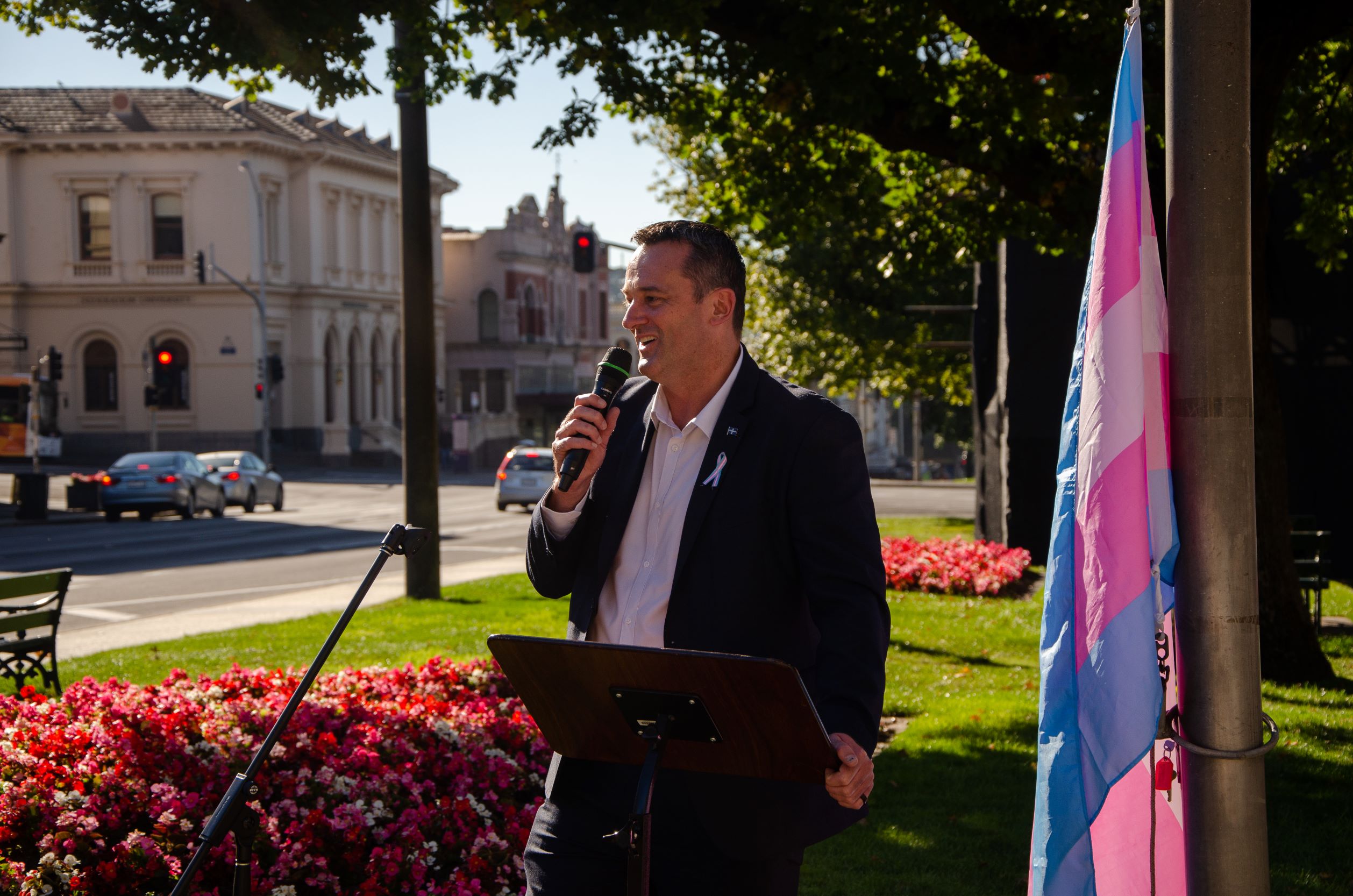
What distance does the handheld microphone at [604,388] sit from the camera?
3025mm

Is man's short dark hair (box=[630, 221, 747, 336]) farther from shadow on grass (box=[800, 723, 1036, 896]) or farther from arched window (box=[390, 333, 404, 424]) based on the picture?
arched window (box=[390, 333, 404, 424])

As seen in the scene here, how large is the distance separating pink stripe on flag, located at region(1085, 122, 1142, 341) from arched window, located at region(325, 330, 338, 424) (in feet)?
184

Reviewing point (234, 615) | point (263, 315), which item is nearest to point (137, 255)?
point (263, 315)

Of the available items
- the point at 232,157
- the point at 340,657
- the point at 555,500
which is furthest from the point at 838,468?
the point at 232,157

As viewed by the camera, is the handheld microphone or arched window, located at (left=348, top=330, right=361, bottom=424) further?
arched window, located at (left=348, top=330, right=361, bottom=424)

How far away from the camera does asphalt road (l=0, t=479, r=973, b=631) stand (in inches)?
622

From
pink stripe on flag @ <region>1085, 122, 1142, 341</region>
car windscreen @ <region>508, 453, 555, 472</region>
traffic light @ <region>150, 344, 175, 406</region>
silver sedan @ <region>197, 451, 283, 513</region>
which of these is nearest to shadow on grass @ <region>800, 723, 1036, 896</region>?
pink stripe on flag @ <region>1085, 122, 1142, 341</region>

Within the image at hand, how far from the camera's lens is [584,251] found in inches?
845

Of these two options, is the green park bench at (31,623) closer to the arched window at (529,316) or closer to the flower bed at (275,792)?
the flower bed at (275,792)

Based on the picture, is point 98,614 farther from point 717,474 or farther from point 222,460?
point 222,460

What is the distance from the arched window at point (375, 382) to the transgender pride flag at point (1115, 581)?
196 ft

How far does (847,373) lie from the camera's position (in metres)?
29.6

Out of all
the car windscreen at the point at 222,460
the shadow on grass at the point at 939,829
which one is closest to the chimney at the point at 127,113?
the car windscreen at the point at 222,460

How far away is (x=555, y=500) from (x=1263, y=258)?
7.82m
